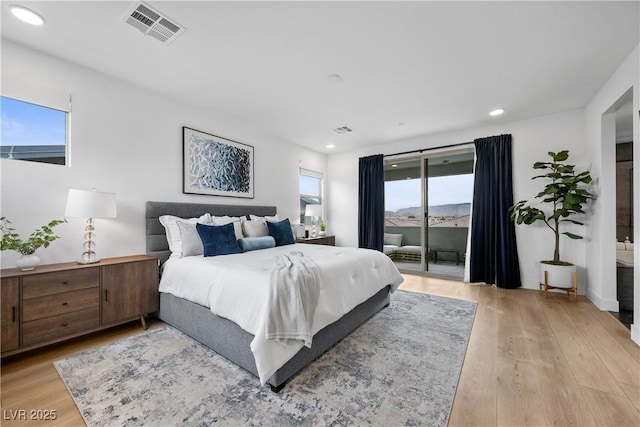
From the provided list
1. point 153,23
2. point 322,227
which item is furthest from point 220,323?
point 322,227

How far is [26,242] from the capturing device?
2248 mm

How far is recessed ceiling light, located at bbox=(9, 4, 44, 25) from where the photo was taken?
192cm

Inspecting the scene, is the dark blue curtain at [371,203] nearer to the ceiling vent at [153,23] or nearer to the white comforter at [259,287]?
the white comforter at [259,287]

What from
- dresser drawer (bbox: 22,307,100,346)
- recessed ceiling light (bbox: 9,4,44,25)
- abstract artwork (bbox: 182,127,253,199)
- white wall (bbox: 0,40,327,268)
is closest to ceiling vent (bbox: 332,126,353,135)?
abstract artwork (bbox: 182,127,253,199)

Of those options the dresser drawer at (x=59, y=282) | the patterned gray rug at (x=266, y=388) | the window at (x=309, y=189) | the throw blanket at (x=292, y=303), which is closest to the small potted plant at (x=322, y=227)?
the window at (x=309, y=189)

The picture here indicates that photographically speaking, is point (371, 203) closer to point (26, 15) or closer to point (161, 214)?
point (161, 214)

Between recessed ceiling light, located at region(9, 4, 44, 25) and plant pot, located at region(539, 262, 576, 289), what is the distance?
20.2 ft

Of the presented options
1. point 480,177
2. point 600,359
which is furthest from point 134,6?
point 480,177

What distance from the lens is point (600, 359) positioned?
2084 mm

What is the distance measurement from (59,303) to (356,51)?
3.44m

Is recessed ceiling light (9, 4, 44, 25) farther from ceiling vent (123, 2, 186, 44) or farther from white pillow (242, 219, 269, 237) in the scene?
white pillow (242, 219, 269, 237)

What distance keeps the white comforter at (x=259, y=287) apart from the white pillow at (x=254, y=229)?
81cm

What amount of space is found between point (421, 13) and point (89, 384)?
3625 mm

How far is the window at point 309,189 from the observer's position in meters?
5.65
